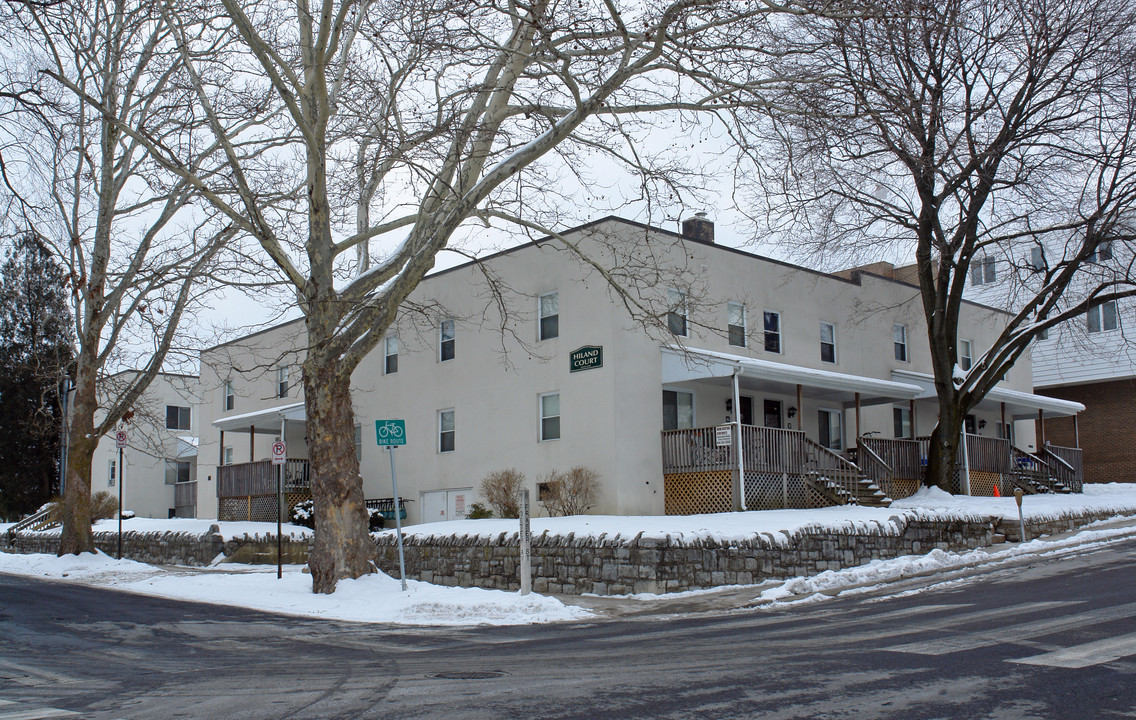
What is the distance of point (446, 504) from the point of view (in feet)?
80.5

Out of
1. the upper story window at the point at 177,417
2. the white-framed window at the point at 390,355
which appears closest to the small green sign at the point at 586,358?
the white-framed window at the point at 390,355

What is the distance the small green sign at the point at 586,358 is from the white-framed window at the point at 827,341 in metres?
8.10

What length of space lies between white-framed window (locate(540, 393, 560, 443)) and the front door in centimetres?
608

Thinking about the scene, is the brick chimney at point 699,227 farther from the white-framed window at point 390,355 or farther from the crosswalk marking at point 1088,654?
the crosswalk marking at point 1088,654

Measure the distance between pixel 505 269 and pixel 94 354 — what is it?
10.2m

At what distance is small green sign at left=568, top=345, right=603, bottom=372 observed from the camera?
21141mm

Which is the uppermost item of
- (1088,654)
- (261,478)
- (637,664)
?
(261,478)

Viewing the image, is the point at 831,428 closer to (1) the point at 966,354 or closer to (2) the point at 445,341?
(1) the point at 966,354

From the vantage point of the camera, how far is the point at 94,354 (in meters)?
23.5

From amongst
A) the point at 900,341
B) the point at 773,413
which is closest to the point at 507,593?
the point at 773,413

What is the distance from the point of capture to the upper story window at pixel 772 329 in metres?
24.8

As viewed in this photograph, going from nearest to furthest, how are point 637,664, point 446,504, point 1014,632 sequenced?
point 637,664 < point 1014,632 < point 446,504

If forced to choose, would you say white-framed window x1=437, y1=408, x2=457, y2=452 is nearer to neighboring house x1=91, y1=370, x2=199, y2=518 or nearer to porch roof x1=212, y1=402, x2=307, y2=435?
porch roof x1=212, y1=402, x2=307, y2=435

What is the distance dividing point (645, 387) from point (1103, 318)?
23.7m
